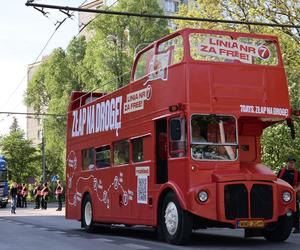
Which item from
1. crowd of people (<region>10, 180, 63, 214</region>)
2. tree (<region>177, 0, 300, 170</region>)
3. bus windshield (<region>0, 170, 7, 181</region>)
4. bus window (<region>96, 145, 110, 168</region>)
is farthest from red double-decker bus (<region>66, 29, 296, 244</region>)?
bus windshield (<region>0, 170, 7, 181</region>)

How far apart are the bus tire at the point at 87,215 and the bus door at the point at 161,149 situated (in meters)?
4.65

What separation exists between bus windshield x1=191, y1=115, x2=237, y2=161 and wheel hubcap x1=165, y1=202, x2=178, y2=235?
1.13 m

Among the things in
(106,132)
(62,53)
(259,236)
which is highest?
(62,53)

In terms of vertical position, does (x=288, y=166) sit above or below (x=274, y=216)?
above

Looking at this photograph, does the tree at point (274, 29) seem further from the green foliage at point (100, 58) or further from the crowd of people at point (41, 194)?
the crowd of people at point (41, 194)

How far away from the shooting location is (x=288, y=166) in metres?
15.6

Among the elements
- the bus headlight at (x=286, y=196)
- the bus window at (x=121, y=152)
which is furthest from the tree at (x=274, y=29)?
the bus headlight at (x=286, y=196)

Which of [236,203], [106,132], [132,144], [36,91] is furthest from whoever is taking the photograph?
[36,91]

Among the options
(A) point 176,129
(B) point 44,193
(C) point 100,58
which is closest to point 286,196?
(A) point 176,129

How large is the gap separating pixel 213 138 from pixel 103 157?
16.6ft

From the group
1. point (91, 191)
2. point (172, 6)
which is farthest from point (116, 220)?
point (172, 6)

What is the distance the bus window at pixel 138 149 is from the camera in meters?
14.4

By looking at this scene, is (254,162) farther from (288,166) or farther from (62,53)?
(62,53)

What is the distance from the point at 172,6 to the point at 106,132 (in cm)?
6910
